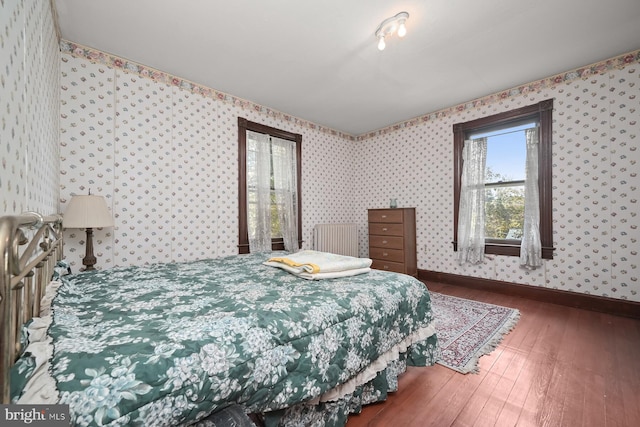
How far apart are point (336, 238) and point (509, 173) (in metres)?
2.66

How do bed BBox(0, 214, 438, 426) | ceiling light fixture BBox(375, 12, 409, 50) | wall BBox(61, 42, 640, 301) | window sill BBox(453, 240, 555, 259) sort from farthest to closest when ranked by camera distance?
window sill BBox(453, 240, 555, 259), wall BBox(61, 42, 640, 301), ceiling light fixture BBox(375, 12, 409, 50), bed BBox(0, 214, 438, 426)

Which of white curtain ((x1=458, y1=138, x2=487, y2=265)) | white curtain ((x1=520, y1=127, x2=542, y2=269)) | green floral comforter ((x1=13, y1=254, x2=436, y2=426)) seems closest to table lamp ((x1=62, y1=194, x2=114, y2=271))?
green floral comforter ((x1=13, y1=254, x2=436, y2=426))

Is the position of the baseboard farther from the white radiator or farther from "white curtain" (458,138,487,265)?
the white radiator

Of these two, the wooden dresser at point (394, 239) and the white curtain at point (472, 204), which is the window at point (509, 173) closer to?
the white curtain at point (472, 204)

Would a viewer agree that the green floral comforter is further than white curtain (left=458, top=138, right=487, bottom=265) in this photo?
No

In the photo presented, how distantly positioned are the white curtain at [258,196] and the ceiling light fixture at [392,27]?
2.08m

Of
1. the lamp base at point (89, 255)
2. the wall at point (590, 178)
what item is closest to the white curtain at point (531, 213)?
the wall at point (590, 178)

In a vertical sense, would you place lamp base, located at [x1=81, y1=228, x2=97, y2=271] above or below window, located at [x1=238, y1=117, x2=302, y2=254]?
below

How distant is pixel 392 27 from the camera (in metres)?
2.11

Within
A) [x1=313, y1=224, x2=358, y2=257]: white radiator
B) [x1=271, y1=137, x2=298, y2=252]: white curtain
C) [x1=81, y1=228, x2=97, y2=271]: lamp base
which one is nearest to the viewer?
[x1=81, y1=228, x2=97, y2=271]: lamp base

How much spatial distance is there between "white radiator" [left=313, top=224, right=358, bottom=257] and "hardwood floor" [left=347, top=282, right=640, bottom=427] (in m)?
2.65

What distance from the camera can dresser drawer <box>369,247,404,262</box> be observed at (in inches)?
155

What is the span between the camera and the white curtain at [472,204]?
11.5 ft

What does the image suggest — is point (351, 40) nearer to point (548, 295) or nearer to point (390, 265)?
point (390, 265)
